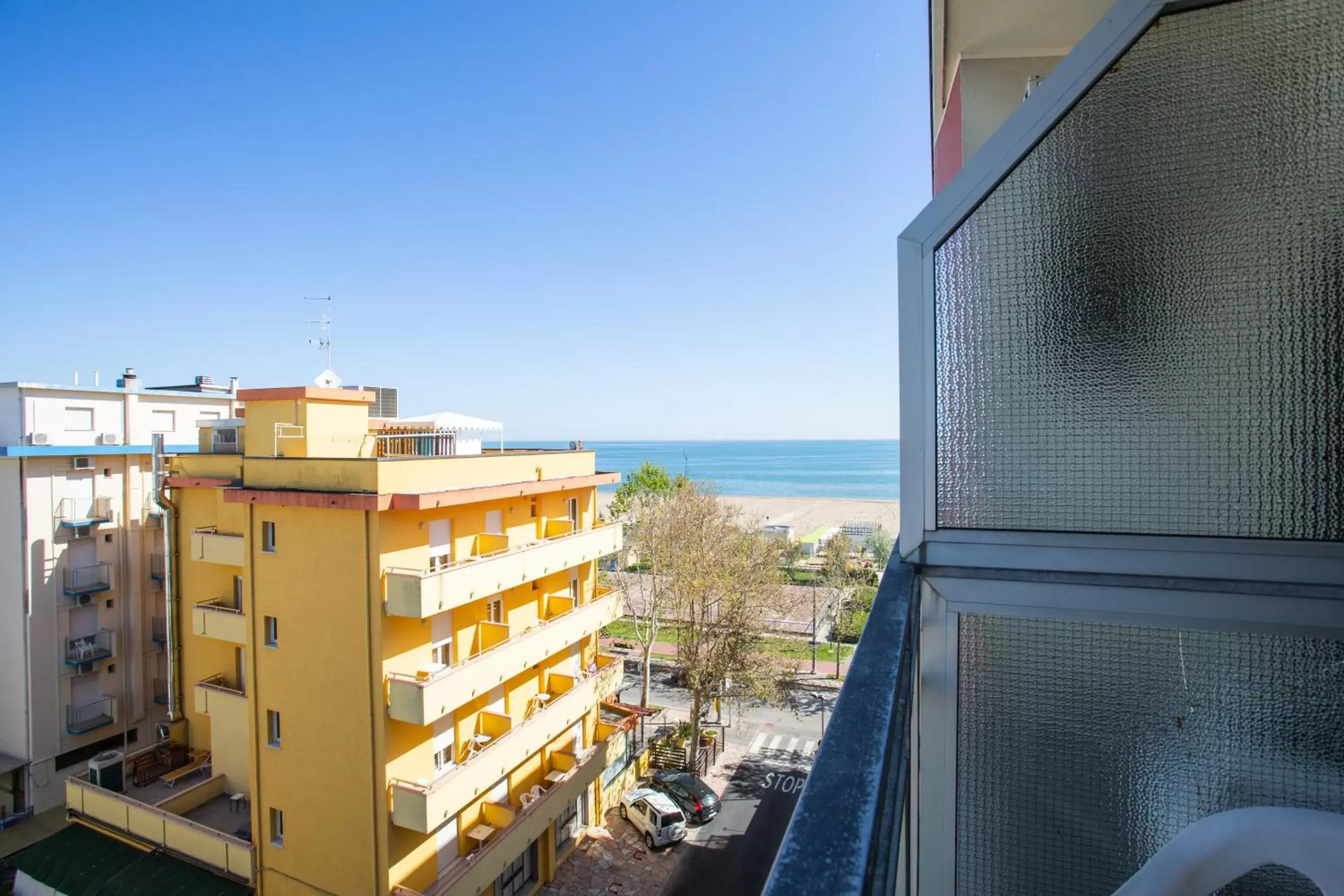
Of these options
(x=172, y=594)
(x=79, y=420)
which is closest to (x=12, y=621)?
(x=79, y=420)


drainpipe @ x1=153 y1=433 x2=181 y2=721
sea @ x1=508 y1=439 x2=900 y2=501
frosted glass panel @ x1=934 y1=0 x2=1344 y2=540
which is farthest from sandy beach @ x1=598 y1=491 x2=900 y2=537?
frosted glass panel @ x1=934 y1=0 x2=1344 y2=540

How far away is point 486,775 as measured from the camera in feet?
31.6

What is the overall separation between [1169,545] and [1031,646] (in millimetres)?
344

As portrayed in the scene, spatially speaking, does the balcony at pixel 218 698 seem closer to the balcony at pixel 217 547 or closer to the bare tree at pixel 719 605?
the balcony at pixel 217 547

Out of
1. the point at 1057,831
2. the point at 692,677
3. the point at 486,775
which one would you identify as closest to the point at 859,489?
the point at 692,677

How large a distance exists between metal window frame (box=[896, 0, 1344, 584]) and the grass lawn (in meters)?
18.9

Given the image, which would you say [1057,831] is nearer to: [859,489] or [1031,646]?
[1031,646]

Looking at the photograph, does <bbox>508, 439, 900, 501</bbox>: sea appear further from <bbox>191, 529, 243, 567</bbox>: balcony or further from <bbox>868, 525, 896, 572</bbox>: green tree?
<bbox>191, 529, 243, 567</bbox>: balcony

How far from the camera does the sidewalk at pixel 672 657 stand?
66.8 ft

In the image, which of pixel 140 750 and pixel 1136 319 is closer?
pixel 1136 319

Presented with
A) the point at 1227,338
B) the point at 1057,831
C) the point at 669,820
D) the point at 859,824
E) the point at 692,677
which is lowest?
the point at 669,820

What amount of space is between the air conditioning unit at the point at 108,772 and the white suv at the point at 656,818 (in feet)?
27.5

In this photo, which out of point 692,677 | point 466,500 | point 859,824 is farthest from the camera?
point 692,677

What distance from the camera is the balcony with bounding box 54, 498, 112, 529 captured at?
14.5 m
